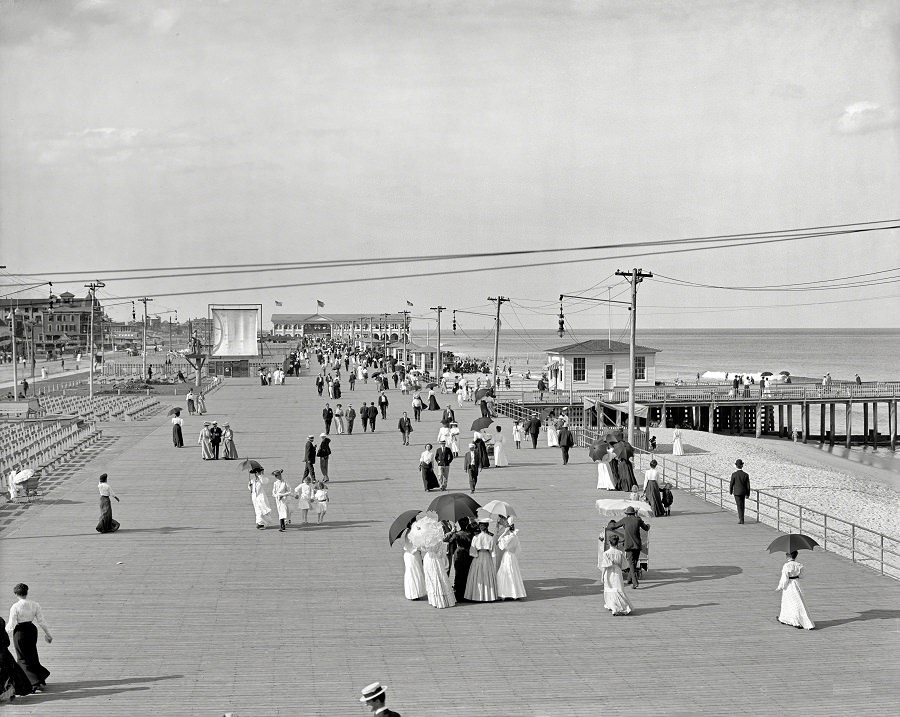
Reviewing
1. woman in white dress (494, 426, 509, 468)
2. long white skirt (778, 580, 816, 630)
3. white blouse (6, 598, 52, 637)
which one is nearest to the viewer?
white blouse (6, 598, 52, 637)

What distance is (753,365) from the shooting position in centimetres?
15788

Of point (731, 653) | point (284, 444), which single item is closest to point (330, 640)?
point (731, 653)

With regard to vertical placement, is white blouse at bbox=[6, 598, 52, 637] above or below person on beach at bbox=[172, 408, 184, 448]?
below

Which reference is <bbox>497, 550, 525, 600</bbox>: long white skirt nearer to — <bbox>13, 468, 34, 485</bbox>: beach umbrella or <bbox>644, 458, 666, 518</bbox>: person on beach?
<bbox>644, 458, 666, 518</bbox>: person on beach

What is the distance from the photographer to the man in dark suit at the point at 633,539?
14.8 metres

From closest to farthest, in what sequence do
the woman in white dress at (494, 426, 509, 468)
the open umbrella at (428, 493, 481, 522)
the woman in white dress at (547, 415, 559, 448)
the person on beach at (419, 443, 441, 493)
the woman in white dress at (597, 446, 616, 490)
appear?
the open umbrella at (428, 493, 481, 522), the person on beach at (419, 443, 441, 493), the woman in white dress at (597, 446, 616, 490), the woman in white dress at (494, 426, 509, 468), the woman in white dress at (547, 415, 559, 448)

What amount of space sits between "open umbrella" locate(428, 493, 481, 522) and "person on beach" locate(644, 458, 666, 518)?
6.26m

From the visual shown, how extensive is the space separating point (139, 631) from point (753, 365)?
507 ft

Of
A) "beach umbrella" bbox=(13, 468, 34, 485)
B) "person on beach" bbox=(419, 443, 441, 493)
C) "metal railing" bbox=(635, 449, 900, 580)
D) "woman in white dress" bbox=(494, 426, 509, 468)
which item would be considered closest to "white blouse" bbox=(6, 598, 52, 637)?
"beach umbrella" bbox=(13, 468, 34, 485)

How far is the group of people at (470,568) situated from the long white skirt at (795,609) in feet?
11.9

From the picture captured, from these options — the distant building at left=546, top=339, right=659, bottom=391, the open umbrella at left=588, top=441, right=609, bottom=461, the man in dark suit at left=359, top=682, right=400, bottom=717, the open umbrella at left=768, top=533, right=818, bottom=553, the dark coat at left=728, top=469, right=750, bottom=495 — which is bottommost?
the man in dark suit at left=359, top=682, right=400, bottom=717

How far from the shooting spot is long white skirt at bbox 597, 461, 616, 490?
24406 millimetres

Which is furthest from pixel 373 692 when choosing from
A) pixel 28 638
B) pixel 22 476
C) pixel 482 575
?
pixel 22 476

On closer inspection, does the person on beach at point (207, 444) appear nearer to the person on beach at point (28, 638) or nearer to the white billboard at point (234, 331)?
the person on beach at point (28, 638)
